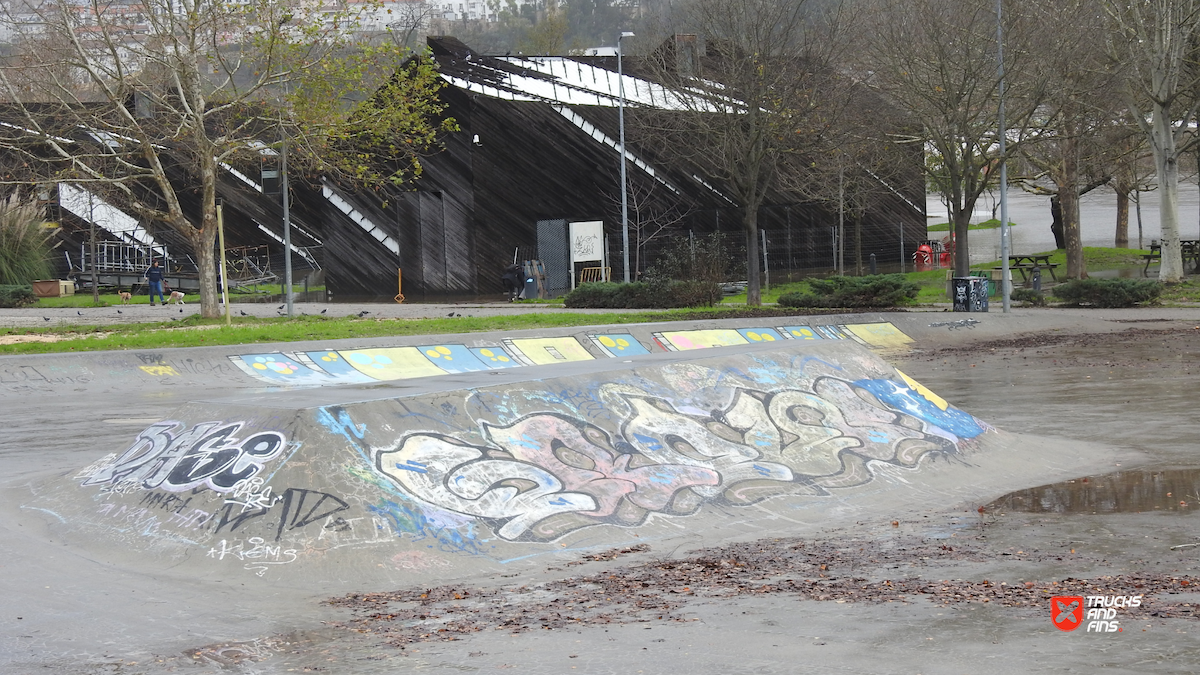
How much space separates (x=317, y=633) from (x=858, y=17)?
3306cm

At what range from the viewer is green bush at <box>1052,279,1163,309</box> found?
2898 centimetres

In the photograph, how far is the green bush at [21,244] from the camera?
38.6m

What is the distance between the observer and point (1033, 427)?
41.5 feet

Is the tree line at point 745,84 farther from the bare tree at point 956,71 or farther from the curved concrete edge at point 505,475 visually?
the curved concrete edge at point 505,475

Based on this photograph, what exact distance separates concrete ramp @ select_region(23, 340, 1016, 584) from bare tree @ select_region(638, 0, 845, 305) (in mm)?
21130

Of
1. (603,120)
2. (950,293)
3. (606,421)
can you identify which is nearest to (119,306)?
(603,120)

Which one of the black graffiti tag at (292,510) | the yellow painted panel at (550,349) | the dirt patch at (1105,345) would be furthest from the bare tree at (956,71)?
the black graffiti tag at (292,510)

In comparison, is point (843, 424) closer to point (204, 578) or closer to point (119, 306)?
point (204, 578)

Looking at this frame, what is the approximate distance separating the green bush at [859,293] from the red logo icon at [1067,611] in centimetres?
2498

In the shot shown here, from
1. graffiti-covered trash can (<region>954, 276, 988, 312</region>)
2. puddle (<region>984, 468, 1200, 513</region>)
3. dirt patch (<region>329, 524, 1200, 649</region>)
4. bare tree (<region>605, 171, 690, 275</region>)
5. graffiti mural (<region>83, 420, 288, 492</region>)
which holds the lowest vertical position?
puddle (<region>984, 468, 1200, 513</region>)

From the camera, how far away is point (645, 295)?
32594 mm

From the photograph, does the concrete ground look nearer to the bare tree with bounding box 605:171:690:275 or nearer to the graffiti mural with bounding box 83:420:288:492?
the graffiti mural with bounding box 83:420:288:492

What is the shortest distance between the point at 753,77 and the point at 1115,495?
2316cm

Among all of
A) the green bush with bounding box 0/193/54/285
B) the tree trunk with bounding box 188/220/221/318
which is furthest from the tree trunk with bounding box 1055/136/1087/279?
the green bush with bounding box 0/193/54/285
